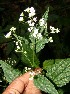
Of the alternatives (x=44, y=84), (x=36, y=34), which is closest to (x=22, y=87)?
(x=44, y=84)

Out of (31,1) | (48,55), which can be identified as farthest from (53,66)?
(31,1)

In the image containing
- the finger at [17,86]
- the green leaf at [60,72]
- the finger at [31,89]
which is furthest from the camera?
the green leaf at [60,72]

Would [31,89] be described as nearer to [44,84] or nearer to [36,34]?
[44,84]

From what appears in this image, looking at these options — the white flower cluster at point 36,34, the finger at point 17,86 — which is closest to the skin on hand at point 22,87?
the finger at point 17,86

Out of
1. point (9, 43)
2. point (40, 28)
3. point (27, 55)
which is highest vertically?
point (9, 43)

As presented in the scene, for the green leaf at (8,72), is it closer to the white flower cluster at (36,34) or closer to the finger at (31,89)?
the finger at (31,89)

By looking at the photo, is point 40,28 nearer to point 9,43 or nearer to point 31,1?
point 9,43
